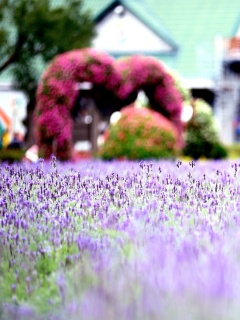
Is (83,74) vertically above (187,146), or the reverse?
(83,74)

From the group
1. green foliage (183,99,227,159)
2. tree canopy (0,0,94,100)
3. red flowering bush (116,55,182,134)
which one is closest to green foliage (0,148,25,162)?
red flowering bush (116,55,182,134)

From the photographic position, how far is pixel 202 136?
73.0 feet

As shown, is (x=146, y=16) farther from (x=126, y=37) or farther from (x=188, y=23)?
(x=188, y=23)

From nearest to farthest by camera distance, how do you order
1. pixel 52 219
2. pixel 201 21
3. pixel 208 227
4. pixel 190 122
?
1. pixel 208 227
2. pixel 52 219
3. pixel 190 122
4. pixel 201 21

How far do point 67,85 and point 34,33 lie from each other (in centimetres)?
710

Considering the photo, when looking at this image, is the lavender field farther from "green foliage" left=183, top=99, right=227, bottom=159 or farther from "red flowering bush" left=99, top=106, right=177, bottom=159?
"green foliage" left=183, top=99, right=227, bottom=159

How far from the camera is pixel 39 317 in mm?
3660

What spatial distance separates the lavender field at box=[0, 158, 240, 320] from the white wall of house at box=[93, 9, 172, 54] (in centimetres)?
2428

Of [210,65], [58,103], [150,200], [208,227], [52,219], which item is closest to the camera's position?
[208,227]

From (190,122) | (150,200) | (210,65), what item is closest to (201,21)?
(210,65)

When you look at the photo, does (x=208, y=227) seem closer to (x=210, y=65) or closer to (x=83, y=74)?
(x=83, y=74)

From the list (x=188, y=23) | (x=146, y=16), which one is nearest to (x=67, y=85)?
(x=188, y=23)

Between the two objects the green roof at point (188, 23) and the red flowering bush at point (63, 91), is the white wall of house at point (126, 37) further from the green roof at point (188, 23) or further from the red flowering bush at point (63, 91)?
the red flowering bush at point (63, 91)

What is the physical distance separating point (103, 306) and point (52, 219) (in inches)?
66.1
